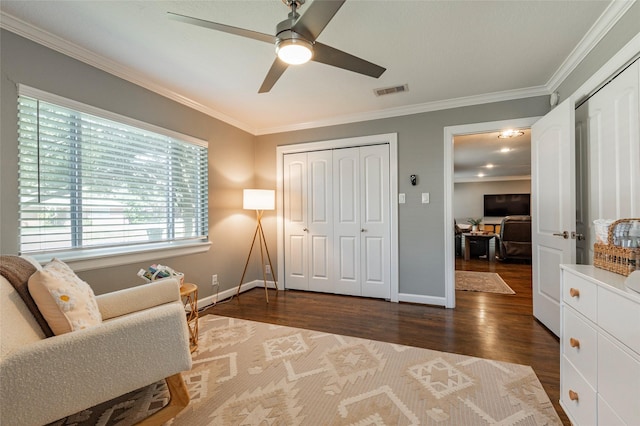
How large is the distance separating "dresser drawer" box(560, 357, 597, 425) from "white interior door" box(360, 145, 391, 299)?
6.66 feet

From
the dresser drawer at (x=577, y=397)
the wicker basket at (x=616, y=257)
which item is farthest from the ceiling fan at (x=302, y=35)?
the dresser drawer at (x=577, y=397)

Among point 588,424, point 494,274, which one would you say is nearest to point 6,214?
point 588,424

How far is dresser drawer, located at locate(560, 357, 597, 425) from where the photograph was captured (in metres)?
1.21

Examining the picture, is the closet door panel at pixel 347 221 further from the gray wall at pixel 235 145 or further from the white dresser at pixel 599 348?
the white dresser at pixel 599 348

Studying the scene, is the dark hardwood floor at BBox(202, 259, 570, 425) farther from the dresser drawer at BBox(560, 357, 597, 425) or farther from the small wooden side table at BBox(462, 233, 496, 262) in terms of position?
the small wooden side table at BBox(462, 233, 496, 262)

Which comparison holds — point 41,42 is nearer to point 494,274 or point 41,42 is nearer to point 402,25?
point 402,25

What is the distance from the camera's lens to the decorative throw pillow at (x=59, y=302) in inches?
48.1

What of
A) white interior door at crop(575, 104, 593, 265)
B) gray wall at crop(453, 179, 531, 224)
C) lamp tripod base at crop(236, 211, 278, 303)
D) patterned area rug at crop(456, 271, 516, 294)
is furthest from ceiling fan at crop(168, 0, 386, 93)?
gray wall at crop(453, 179, 531, 224)

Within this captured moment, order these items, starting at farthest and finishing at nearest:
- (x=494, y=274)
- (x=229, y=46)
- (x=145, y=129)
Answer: (x=494, y=274) < (x=145, y=129) < (x=229, y=46)

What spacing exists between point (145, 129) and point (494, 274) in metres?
5.55

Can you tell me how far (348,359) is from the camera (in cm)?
204

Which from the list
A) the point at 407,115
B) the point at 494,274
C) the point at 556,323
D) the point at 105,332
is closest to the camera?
the point at 105,332

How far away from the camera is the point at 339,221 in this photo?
3.69 m

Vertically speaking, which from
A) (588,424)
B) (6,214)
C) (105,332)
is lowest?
(588,424)
